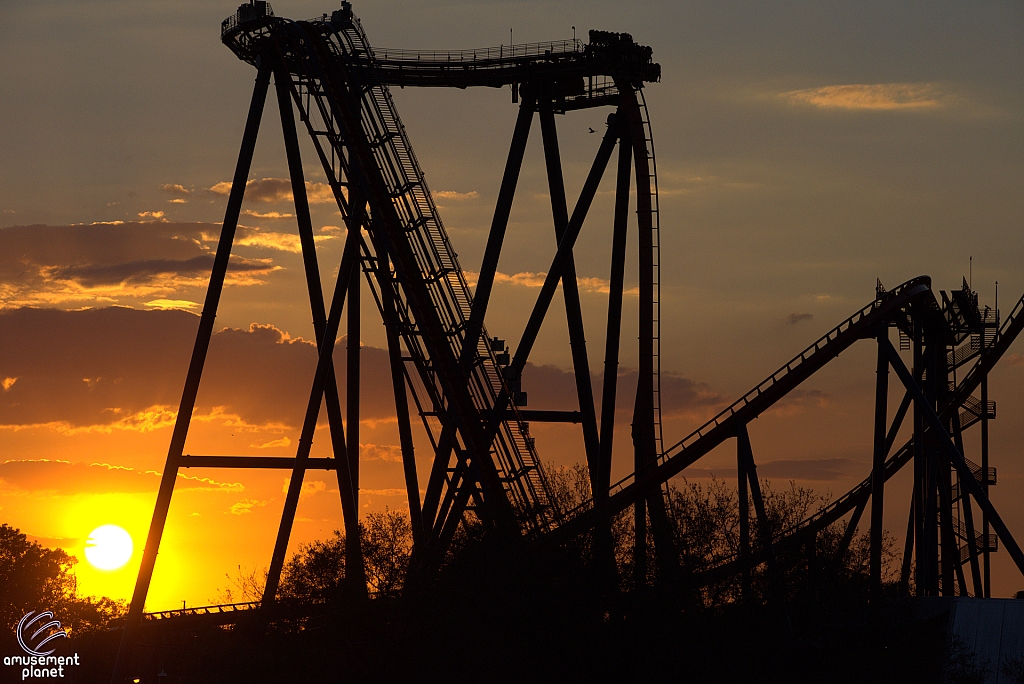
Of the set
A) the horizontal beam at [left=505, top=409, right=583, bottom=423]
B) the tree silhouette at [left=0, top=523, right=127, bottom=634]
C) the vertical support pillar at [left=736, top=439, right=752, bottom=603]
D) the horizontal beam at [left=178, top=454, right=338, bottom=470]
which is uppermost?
the tree silhouette at [left=0, top=523, right=127, bottom=634]

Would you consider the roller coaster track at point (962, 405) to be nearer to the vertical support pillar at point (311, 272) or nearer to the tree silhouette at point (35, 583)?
the vertical support pillar at point (311, 272)

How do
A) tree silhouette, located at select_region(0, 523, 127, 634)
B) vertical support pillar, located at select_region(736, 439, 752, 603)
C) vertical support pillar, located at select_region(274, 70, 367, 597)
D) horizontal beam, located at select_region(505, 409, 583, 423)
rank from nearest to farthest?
vertical support pillar, located at select_region(736, 439, 752, 603) < vertical support pillar, located at select_region(274, 70, 367, 597) < horizontal beam, located at select_region(505, 409, 583, 423) < tree silhouette, located at select_region(0, 523, 127, 634)

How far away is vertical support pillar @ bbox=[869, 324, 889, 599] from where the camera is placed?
2944 cm

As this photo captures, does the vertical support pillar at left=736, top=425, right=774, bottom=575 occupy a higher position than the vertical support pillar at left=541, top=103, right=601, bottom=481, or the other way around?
the vertical support pillar at left=541, top=103, right=601, bottom=481

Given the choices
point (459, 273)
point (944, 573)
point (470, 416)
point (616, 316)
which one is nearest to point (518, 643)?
point (470, 416)

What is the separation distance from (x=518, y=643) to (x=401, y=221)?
29.3ft

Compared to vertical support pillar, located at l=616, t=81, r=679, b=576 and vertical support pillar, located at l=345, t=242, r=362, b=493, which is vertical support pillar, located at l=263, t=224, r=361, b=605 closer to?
vertical support pillar, located at l=345, t=242, r=362, b=493

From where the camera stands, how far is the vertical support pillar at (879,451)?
96.6 feet

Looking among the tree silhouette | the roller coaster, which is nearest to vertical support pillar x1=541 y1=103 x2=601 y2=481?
the roller coaster

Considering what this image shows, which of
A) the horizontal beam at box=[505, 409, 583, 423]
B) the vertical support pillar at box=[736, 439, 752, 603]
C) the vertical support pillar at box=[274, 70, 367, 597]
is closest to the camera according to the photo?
the vertical support pillar at box=[736, 439, 752, 603]

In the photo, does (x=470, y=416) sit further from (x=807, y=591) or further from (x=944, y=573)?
(x=944, y=573)

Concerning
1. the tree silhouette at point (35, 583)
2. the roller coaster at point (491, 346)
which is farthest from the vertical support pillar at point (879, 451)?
the tree silhouette at point (35, 583)

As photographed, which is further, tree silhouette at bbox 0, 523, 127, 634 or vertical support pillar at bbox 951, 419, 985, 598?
tree silhouette at bbox 0, 523, 127, 634

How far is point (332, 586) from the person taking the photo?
29.5 meters
